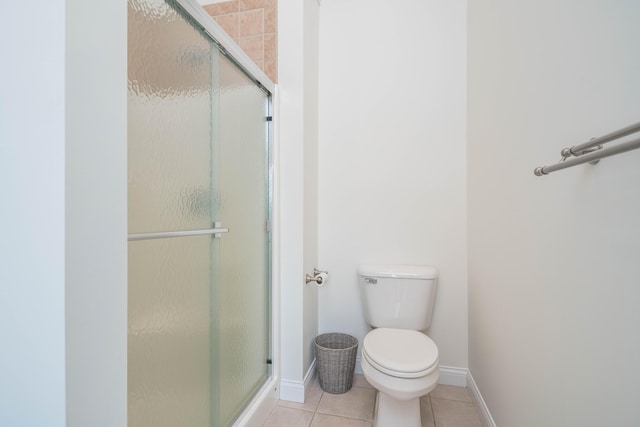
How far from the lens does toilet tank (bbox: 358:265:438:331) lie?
1679mm

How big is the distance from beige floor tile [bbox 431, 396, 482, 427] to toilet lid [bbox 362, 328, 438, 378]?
43 cm

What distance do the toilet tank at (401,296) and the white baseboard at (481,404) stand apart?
38cm

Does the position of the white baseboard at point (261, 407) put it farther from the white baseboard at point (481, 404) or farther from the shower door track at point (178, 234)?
the white baseboard at point (481, 404)

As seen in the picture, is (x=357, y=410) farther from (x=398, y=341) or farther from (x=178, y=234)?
(x=178, y=234)

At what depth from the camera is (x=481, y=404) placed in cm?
149

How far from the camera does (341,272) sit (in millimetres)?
1938

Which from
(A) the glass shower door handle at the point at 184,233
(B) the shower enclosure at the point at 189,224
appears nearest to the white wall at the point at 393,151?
(B) the shower enclosure at the point at 189,224

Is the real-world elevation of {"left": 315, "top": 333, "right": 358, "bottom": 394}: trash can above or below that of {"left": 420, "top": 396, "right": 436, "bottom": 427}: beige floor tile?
above

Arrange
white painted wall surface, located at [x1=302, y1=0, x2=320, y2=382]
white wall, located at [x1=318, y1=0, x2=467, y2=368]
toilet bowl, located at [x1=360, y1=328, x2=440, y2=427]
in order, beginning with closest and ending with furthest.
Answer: toilet bowl, located at [x1=360, y1=328, x2=440, y2=427], white painted wall surface, located at [x1=302, y1=0, x2=320, y2=382], white wall, located at [x1=318, y1=0, x2=467, y2=368]

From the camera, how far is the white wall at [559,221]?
2.09 ft

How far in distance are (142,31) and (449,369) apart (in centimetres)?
211

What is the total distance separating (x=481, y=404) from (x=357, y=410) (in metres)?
0.60

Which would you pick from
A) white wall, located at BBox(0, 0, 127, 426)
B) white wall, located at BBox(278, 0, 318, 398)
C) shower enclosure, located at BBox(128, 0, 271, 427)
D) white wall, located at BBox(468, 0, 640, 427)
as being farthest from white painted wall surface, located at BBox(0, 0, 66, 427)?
white wall, located at BBox(278, 0, 318, 398)

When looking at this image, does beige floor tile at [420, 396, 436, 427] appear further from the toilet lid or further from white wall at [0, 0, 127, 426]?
white wall at [0, 0, 127, 426]
